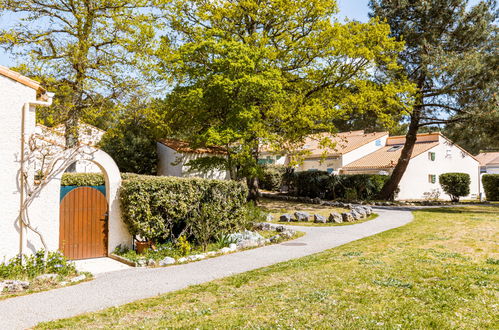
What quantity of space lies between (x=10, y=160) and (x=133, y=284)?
399 centimetres

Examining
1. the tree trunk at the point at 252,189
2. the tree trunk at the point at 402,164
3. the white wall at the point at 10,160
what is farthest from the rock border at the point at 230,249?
the tree trunk at the point at 402,164

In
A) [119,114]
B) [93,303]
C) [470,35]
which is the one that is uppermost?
[470,35]

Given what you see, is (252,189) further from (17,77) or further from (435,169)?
(435,169)

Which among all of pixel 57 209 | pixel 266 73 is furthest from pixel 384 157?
pixel 57 209

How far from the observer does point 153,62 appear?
22.3m

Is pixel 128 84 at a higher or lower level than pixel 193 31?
lower

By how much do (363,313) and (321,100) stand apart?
17.5m

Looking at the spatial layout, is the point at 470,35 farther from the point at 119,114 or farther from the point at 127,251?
the point at 127,251

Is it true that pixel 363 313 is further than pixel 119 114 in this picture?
No

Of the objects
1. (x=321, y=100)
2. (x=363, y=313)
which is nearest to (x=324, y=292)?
(x=363, y=313)

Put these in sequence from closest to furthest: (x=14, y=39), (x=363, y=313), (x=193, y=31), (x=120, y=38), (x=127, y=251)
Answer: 1. (x=363, y=313)
2. (x=127, y=251)
3. (x=14, y=39)
4. (x=120, y=38)
5. (x=193, y=31)

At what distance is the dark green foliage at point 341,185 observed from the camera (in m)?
29.2

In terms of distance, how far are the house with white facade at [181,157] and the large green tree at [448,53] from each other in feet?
46.2

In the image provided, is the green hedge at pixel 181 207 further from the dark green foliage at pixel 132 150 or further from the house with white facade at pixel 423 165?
the house with white facade at pixel 423 165
